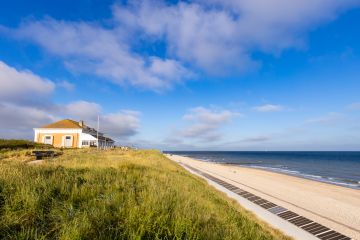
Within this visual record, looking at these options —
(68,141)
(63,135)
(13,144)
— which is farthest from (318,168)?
(13,144)

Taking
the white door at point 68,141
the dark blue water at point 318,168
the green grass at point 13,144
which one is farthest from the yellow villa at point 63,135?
the dark blue water at point 318,168

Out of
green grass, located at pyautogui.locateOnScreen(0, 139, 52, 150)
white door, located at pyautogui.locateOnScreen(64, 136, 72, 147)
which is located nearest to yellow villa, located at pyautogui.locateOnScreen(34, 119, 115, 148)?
white door, located at pyautogui.locateOnScreen(64, 136, 72, 147)

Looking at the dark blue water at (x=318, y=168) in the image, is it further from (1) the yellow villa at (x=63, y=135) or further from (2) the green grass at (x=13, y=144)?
(1) the yellow villa at (x=63, y=135)

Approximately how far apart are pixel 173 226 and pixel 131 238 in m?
0.99

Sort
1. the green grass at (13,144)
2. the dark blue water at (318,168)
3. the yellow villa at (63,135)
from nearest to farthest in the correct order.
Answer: the green grass at (13,144) < the dark blue water at (318,168) < the yellow villa at (63,135)

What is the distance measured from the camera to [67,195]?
565cm

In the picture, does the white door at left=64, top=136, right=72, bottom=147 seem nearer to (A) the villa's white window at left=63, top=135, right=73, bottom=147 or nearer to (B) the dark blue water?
(A) the villa's white window at left=63, top=135, right=73, bottom=147

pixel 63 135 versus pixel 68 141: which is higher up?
pixel 63 135

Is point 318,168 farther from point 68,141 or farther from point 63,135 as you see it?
point 63,135

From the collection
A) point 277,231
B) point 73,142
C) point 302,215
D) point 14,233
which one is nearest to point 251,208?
point 302,215

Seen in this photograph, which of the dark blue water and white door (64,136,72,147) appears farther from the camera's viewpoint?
white door (64,136,72,147)

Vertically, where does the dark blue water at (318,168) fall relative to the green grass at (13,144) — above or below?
below

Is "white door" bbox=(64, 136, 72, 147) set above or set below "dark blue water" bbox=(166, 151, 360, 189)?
above

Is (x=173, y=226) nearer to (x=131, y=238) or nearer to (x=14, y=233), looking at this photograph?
(x=131, y=238)
